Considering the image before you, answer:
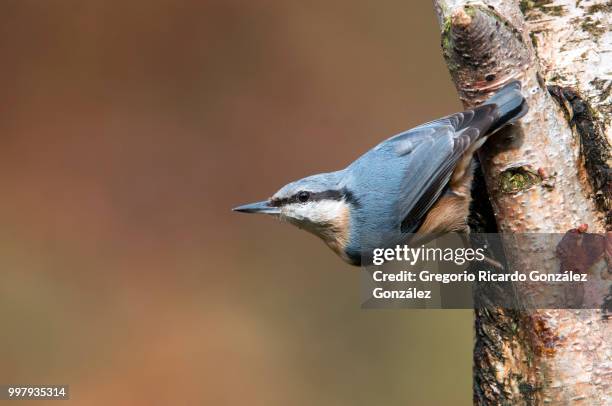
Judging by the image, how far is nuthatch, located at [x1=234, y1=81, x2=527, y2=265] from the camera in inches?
77.9

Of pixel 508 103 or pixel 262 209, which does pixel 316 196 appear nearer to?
pixel 262 209

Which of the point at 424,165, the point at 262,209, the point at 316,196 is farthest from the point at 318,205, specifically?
the point at 424,165

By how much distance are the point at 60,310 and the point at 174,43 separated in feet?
5.94

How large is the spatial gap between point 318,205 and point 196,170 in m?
2.42

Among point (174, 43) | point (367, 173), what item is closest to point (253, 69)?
point (174, 43)

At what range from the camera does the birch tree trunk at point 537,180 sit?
1610 millimetres

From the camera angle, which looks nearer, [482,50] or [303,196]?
[482,50]

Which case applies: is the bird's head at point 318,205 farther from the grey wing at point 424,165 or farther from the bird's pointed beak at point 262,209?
the grey wing at point 424,165

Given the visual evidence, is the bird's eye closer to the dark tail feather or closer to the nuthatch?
the nuthatch

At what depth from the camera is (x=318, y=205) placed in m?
2.14

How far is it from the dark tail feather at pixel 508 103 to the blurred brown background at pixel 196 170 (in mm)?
2304

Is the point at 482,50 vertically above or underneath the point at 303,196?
above

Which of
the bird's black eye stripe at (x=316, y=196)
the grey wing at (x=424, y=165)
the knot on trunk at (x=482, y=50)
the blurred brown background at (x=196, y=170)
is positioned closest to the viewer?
the knot on trunk at (x=482, y=50)

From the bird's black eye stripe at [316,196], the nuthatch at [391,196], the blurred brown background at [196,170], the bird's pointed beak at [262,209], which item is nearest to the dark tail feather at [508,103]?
the nuthatch at [391,196]
